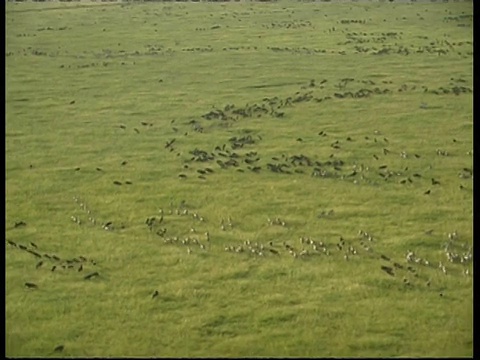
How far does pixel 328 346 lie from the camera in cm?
870

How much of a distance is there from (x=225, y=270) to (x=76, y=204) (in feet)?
13.1

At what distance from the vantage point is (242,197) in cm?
1304

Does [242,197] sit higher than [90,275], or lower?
lower

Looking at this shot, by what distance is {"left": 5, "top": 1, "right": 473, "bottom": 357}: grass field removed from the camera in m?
9.18

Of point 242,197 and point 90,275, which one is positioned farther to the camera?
point 242,197

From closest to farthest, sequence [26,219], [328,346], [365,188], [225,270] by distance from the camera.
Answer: [328,346] → [225,270] → [26,219] → [365,188]

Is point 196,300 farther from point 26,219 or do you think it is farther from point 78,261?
point 26,219

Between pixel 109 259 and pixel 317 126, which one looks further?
pixel 317 126

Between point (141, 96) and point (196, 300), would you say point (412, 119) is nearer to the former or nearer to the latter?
point (141, 96)

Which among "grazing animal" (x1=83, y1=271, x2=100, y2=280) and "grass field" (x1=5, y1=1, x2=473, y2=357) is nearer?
"grass field" (x1=5, y1=1, x2=473, y2=357)

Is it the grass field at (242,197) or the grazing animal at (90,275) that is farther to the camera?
the grazing animal at (90,275)

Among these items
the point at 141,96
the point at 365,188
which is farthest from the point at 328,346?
the point at 141,96

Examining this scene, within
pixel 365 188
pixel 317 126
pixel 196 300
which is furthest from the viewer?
pixel 317 126

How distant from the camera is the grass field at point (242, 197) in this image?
9180 mm
